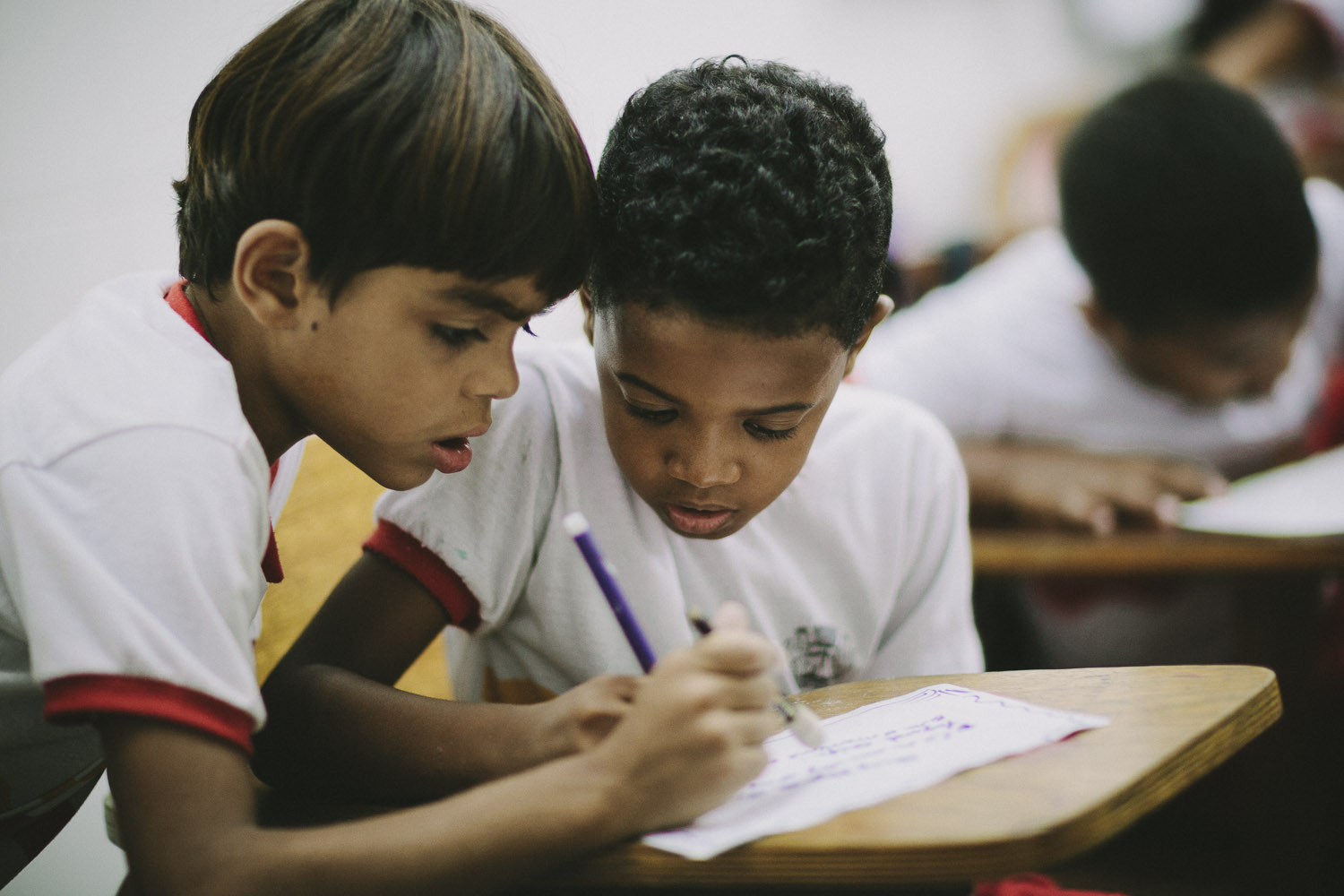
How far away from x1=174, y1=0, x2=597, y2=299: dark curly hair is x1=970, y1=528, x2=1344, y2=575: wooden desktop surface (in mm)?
843

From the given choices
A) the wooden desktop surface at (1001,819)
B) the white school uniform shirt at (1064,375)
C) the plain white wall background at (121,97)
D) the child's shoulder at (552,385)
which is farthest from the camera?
the white school uniform shirt at (1064,375)

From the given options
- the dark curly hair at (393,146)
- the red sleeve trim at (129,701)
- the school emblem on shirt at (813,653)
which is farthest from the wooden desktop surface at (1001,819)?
the dark curly hair at (393,146)

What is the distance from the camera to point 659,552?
3.21ft

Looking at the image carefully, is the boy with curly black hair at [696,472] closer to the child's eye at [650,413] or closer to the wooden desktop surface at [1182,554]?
the child's eye at [650,413]

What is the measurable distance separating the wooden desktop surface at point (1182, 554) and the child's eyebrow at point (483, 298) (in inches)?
33.6

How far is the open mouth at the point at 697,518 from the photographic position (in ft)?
2.98

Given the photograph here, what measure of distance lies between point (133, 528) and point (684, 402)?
408 millimetres

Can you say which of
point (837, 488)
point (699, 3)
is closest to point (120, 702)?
point (837, 488)

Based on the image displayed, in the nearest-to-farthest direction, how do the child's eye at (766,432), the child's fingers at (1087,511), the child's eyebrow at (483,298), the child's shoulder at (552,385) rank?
1. the child's eyebrow at (483,298)
2. the child's eye at (766,432)
3. the child's shoulder at (552,385)
4. the child's fingers at (1087,511)

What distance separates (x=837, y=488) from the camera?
104 centimetres

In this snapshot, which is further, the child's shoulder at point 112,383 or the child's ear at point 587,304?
the child's ear at point 587,304

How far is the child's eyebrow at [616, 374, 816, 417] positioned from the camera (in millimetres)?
821

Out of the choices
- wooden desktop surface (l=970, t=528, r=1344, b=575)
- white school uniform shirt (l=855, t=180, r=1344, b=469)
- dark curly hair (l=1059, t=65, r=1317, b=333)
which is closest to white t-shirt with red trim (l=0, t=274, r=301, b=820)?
wooden desktop surface (l=970, t=528, r=1344, b=575)

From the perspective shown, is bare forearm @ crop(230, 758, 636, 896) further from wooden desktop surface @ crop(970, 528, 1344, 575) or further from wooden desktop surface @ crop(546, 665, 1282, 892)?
wooden desktop surface @ crop(970, 528, 1344, 575)
